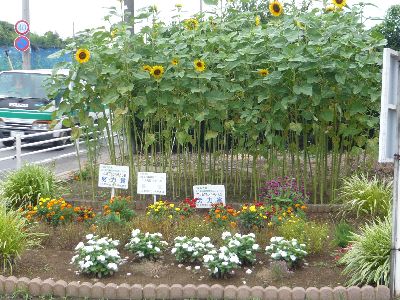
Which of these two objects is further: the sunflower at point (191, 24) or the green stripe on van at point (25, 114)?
the green stripe on van at point (25, 114)

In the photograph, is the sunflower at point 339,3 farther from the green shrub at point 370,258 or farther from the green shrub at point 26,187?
the green shrub at point 26,187

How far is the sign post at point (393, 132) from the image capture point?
16.9 ft

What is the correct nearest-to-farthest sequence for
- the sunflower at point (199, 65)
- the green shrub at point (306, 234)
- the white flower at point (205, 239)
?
the white flower at point (205, 239) → the green shrub at point (306, 234) → the sunflower at point (199, 65)

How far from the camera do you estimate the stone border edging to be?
5.38m

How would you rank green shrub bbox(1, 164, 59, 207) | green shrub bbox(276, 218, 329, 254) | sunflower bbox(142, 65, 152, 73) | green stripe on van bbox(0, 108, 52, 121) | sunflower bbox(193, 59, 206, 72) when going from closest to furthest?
green shrub bbox(276, 218, 329, 254) < sunflower bbox(193, 59, 206, 72) < green shrub bbox(1, 164, 59, 207) < sunflower bbox(142, 65, 152, 73) < green stripe on van bbox(0, 108, 52, 121)

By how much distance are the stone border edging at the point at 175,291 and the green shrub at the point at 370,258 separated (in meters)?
0.16

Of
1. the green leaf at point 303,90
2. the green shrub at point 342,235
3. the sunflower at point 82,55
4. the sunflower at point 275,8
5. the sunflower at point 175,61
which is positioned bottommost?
the green shrub at point 342,235

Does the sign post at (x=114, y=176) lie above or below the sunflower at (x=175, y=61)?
below

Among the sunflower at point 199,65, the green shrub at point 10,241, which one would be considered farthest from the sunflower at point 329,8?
the green shrub at point 10,241

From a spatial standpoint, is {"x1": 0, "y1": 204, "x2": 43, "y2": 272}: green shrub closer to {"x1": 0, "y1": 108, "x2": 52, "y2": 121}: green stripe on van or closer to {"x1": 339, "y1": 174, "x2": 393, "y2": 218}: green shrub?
{"x1": 339, "y1": 174, "x2": 393, "y2": 218}: green shrub

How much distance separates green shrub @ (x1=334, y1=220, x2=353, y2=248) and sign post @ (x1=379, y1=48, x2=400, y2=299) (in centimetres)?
102

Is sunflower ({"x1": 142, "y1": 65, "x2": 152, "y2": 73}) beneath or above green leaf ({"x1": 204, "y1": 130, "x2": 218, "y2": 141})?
above

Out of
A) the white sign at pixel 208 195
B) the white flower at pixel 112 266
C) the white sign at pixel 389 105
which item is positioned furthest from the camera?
the white sign at pixel 208 195

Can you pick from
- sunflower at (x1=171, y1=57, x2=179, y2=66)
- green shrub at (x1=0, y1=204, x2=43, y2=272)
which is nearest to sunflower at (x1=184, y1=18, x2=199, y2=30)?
sunflower at (x1=171, y1=57, x2=179, y2=66)
